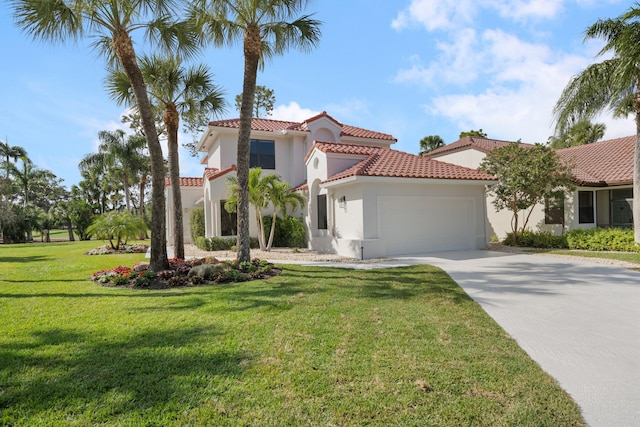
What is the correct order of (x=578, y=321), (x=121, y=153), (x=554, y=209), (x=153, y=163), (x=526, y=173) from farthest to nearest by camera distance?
(x=121, y=153) → (x=554, y=209) → (x=526, y=173) → (x=153, y=163) → (x=578, y=321)

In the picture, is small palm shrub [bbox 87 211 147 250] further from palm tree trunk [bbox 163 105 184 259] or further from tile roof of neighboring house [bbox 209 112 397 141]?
palm tree trunk [bbox 163 105 184 259]

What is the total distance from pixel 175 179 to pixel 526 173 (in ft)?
50.8

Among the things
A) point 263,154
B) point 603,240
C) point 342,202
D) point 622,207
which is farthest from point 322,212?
point 622,207

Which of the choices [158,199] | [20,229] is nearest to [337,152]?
[158,199]

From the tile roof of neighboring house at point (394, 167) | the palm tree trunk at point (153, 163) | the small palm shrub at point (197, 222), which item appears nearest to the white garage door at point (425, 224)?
the tile roof of neighboring house at point (394, 167)

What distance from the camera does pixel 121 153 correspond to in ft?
118

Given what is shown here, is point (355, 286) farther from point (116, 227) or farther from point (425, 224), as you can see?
point (116, 227)

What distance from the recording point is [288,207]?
69.8ft

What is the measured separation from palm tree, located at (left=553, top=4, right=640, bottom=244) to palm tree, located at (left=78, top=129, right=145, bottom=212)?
1418 inches

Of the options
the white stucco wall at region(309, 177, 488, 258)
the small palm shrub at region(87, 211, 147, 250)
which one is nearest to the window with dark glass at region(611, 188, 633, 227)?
the white stucco wall at region(309, 177, 488, 258)

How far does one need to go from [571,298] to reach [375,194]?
334 inches

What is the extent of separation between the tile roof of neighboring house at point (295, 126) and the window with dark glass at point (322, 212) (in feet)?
19.6

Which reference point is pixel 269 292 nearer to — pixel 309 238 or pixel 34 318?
pixel 34 318

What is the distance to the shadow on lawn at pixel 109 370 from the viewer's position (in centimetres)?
359
